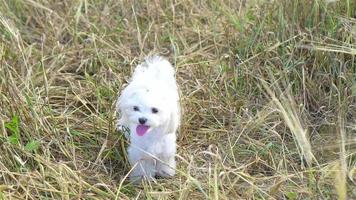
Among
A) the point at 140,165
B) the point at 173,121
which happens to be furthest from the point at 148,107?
the point at 140,165

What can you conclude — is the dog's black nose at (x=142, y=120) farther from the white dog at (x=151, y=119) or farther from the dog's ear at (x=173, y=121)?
the dog's ear at (x=173, y=121)

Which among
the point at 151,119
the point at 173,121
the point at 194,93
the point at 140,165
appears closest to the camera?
the point at 151,119

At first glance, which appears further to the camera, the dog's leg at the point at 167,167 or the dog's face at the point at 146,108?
the dog's leg at the point at 167,167

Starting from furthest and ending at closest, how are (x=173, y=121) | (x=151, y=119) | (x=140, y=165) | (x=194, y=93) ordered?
1. (x=194, y=93)
2. (x=140, y=165)
3. (x=173, y=121)
4. (x=151, y=119)

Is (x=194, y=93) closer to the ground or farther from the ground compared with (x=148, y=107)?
closer to the ground

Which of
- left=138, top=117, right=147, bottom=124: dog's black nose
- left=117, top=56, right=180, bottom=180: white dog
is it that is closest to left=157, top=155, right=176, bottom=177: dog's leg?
left=117, top=56, right=180, bottom=180: white dog

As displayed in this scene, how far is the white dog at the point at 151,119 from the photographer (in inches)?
87.5

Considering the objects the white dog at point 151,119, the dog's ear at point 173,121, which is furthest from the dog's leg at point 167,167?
the dog's ear at point 173,121

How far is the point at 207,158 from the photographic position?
2.69 m

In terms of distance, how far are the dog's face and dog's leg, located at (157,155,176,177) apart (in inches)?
7.6

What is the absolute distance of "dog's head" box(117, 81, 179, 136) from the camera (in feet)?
7.26

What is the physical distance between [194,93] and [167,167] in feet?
1.97

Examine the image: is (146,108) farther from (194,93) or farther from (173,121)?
(194,93)

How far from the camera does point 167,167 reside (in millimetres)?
2480
